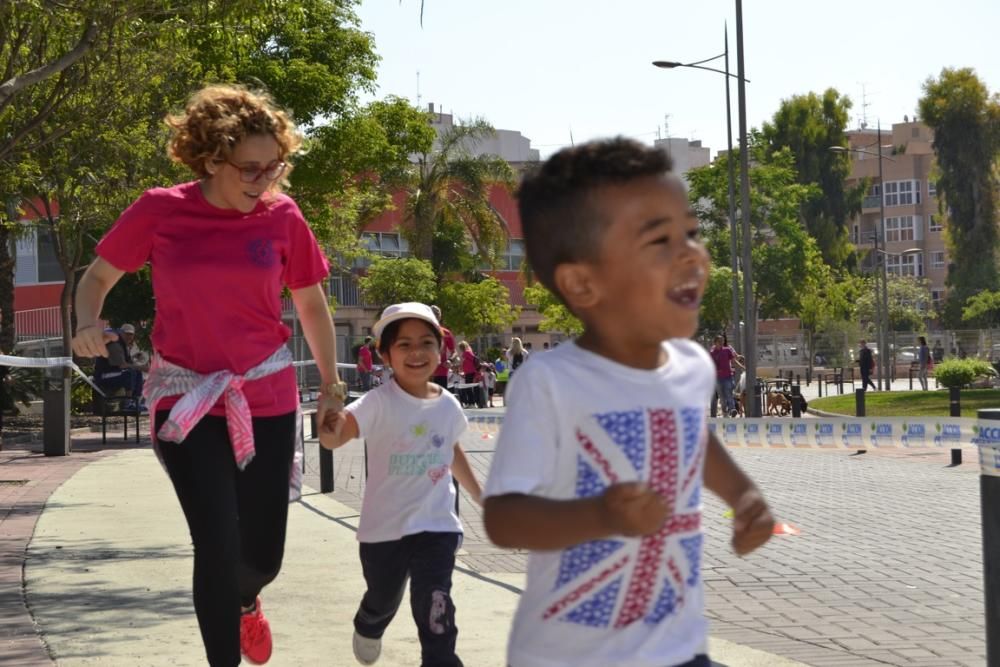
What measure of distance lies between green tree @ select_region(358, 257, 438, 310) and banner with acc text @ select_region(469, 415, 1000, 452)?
4235 cm

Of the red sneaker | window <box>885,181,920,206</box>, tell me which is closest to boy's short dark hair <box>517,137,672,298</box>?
the red sneaker

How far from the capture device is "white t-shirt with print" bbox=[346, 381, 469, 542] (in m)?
5.16

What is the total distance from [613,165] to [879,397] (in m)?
41.4

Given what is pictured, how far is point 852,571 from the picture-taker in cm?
870

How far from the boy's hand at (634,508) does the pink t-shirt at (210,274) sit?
8.04ft

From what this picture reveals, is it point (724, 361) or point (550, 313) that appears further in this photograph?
point (550, 313)

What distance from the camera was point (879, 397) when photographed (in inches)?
1681

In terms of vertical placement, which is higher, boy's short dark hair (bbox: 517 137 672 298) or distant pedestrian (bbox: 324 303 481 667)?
boy's short dark hair (bbox: 517 137 672 298)

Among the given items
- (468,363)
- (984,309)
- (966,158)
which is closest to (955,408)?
(468,363)

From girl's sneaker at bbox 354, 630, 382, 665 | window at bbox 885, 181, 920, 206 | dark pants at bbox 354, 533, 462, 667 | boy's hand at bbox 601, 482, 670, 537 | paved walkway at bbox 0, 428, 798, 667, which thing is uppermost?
window at bbox 885, 181, 920, 206

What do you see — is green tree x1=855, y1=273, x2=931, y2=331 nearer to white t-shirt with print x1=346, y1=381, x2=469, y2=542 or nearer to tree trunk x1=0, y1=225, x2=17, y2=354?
tree trunk x1=0, y1=225, x2=17, y2=354

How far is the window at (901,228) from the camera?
123375 millimetres

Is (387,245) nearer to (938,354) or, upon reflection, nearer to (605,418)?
(938,354)

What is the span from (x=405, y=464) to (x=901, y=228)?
124 meters
